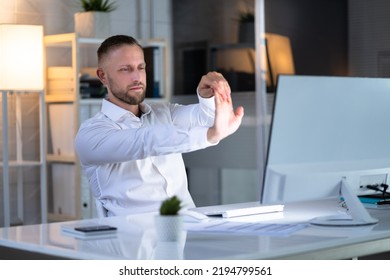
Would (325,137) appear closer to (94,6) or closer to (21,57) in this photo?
(21,57)

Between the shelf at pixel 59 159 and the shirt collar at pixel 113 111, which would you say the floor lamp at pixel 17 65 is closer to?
the shelf at pixel 59 159

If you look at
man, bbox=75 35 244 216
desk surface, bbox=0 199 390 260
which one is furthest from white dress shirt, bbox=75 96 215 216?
desk surface, bbox=0 199 390 260

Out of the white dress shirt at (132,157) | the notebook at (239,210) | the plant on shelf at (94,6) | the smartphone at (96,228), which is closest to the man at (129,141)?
the white dress shirt at (132,157)

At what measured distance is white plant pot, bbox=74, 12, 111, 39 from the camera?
5.70 meters

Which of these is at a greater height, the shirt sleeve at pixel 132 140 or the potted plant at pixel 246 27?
A: the potted plant at pixel 246 27

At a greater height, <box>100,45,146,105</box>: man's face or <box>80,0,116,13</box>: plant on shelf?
<box>80,0,116,13</box>: plant on shelf

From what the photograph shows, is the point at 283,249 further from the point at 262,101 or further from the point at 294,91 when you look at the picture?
the point at 262,101

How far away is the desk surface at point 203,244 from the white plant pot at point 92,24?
3.08 m

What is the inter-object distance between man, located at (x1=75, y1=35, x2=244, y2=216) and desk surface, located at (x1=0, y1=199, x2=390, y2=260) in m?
0.36

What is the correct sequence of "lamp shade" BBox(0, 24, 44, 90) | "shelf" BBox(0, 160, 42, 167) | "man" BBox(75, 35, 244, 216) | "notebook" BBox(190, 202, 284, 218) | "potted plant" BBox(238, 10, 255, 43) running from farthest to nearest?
"potted plant" BBox(238, 10, 255, 43)
"shelf" BBox(0, 160, 42, 167)
"lamp shade" BBox(0, 24, 44, 90)
"man" BBox(75, 35, 244, 216)
"notebook" BBox(190, 202, 284, 218)

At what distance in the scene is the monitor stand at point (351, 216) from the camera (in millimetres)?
2682

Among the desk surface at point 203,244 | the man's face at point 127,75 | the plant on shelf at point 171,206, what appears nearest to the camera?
the desk surface at point 203,244

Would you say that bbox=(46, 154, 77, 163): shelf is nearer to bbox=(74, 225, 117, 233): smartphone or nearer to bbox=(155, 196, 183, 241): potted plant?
bbox=(74, 225, 117, 233): smartphone

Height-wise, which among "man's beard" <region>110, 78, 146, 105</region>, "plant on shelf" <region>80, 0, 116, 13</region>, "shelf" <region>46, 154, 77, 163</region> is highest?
"plant on shelf" <region>80, 0, 116, 13</region>
